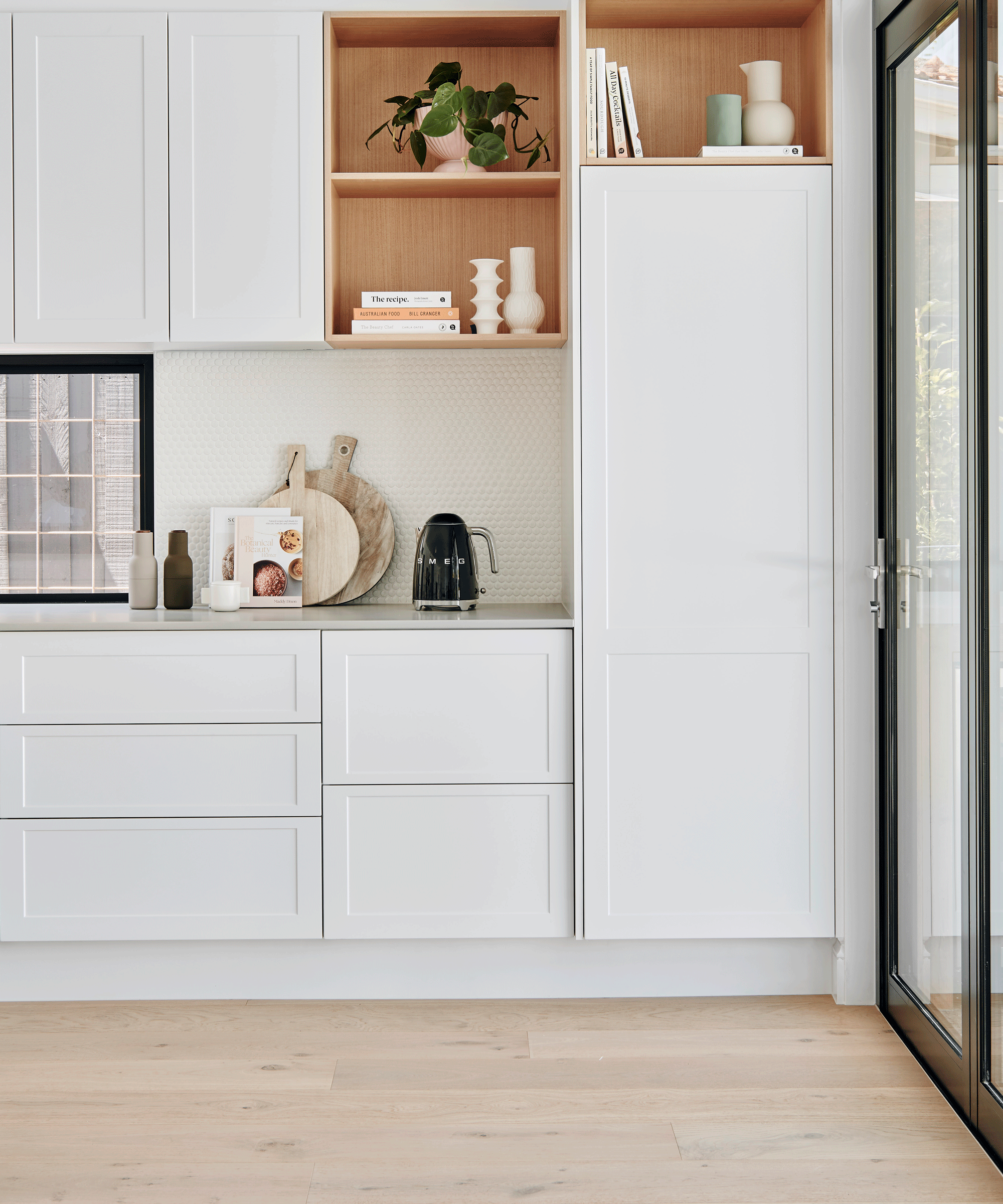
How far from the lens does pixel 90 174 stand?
2557mm

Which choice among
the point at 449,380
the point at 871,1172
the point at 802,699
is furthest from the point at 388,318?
the point at 871,1172

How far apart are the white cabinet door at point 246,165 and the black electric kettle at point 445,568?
65 centimetres

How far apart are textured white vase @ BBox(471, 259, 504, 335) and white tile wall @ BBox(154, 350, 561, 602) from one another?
193 mm

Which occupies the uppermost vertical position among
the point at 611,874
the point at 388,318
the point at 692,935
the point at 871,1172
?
the point at 388,318

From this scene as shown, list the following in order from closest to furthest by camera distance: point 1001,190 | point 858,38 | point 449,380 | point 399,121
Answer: point 1001,190, point 858,38, point 399,121, point 449,380

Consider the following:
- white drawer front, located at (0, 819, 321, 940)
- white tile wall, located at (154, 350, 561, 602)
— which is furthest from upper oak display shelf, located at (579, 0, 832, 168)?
white drawer front, located at (0, 819, 321, 940)

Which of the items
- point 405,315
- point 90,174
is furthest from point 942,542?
point 90,174

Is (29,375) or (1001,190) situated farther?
(29,375)

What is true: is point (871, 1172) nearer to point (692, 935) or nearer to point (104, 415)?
point (692, 935)

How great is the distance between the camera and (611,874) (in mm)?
2438

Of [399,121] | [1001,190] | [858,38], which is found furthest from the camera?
[399,121]

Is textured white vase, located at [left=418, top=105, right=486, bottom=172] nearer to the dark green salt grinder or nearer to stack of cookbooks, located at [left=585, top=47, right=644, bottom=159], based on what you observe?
stack of cookbooks, located at [left=585, top=47, right=644, bottom=159]

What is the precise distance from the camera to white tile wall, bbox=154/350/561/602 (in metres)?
2.93

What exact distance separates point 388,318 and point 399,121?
506 mm
